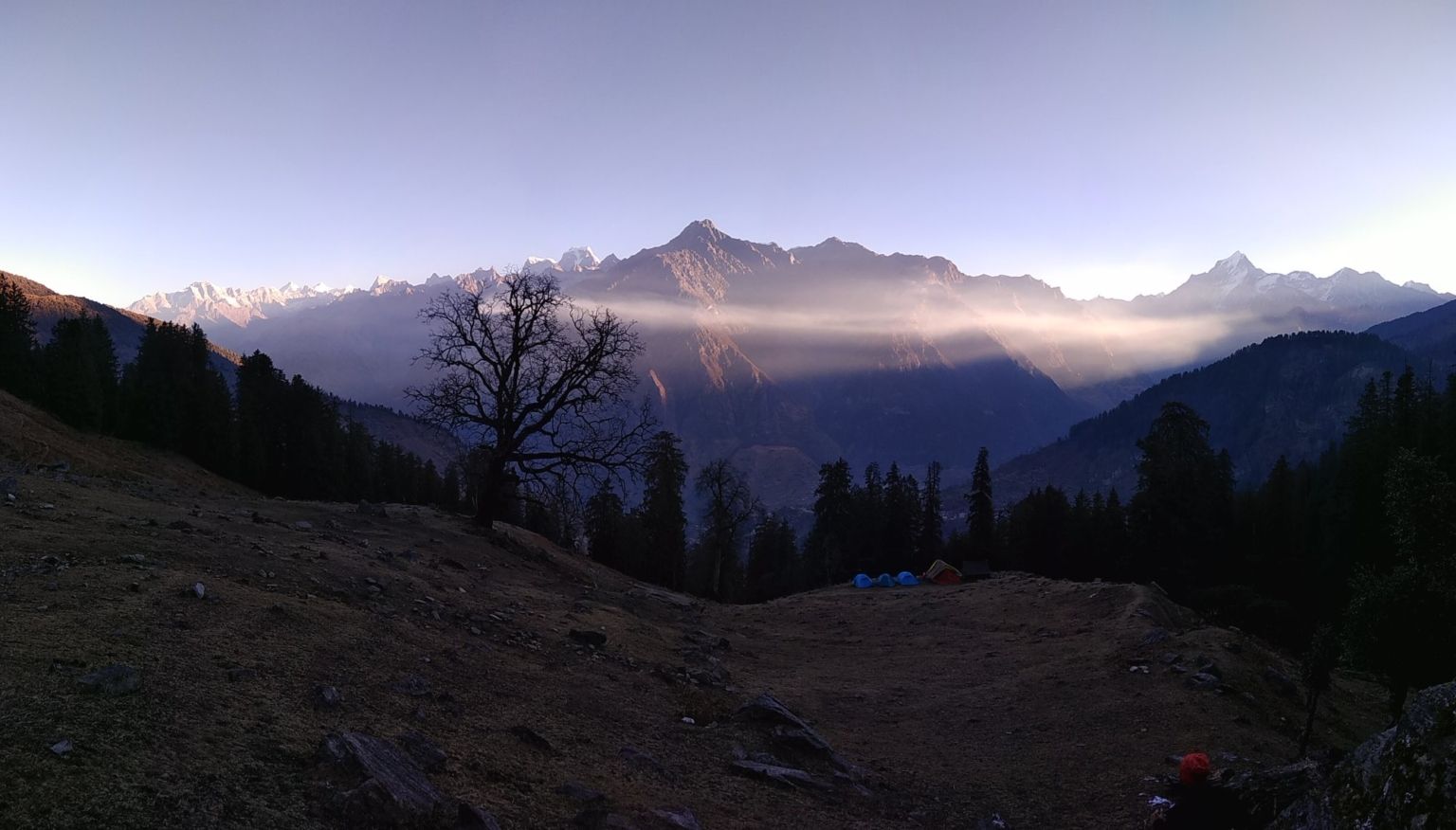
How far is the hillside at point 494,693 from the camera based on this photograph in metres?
7.04

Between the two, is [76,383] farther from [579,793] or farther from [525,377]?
[579,793]

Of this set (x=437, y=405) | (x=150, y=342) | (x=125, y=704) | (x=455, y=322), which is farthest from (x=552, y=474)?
(x=150, y=342)

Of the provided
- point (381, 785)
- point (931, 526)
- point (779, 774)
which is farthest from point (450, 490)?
point (381, 785)

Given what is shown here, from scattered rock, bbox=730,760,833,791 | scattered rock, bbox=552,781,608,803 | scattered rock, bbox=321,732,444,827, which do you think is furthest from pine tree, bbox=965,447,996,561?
scattered rock, bbox=321,732,444,827

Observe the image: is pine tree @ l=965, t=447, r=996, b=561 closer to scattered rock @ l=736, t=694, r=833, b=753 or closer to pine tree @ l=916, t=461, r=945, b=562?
pine tree @ l=916, t=461, r=945, b=562

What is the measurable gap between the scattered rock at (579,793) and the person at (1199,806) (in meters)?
8.70

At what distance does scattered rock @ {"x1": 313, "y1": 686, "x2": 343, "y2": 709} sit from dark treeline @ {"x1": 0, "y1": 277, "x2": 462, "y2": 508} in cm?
5452

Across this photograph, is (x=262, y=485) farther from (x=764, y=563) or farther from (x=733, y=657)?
(x=733, y=657)

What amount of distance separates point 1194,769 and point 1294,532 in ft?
198

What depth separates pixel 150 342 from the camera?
71250 mm

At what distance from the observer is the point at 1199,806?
1138cm

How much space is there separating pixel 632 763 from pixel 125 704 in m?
6.13

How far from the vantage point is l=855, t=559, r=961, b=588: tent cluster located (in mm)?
56250

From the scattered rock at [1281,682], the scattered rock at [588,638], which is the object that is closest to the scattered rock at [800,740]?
the scattered rock at [588,638]
